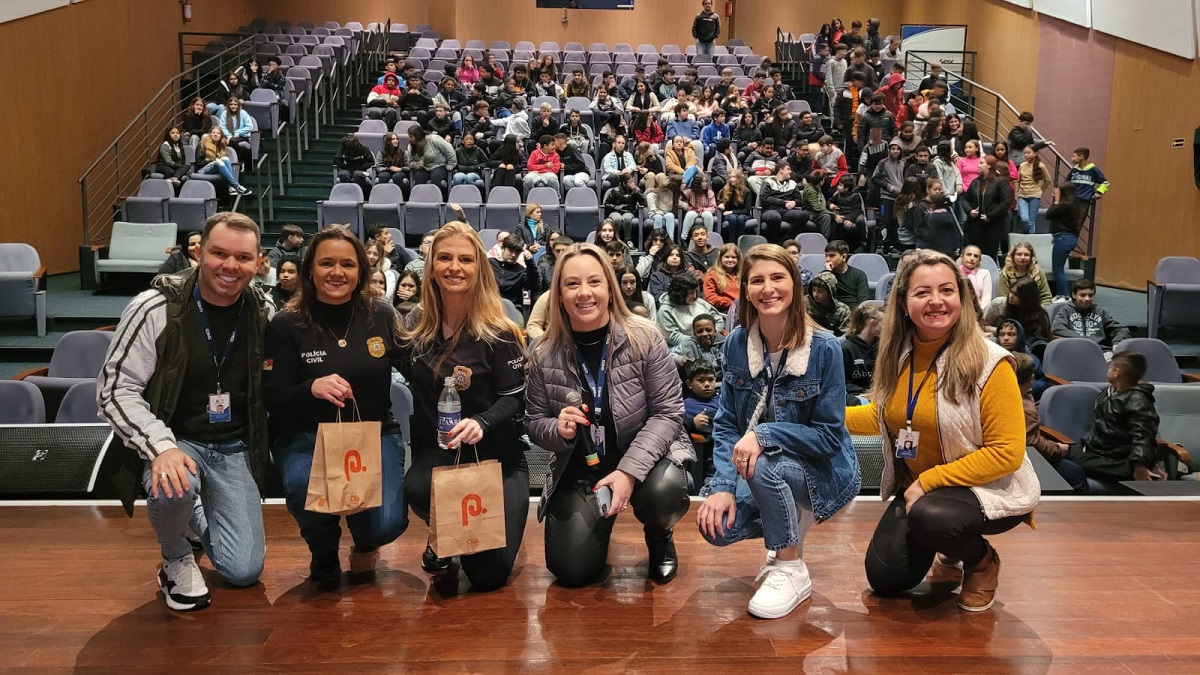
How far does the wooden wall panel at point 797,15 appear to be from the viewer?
17781mm

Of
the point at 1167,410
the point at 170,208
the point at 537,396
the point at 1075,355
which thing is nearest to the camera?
the point at 537,396

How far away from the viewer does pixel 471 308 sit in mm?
2898

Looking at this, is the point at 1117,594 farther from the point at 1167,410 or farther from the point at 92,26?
the point at 92,26

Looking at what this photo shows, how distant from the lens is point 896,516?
2.81m

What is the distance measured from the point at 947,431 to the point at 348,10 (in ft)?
55.8

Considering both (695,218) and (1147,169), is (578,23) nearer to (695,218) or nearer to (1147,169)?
(695,218)

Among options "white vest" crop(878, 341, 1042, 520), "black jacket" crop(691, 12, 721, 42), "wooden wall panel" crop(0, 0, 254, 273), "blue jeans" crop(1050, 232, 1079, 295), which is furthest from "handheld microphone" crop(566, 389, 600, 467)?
"black jacket" crop(691, 12, 721, 42)

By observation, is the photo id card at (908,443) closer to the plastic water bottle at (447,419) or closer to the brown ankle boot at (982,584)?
the brown ankle boot at (982,584)

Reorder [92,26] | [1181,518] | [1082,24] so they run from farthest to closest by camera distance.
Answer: [1082,24], [92,26], [1181,518]

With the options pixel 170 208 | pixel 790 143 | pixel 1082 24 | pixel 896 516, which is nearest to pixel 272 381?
pixel 896 516

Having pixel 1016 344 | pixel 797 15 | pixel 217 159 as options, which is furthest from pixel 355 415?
pixel 797 15

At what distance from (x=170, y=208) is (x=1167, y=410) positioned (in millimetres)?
8269

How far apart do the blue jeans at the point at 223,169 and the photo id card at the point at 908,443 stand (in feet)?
28.5

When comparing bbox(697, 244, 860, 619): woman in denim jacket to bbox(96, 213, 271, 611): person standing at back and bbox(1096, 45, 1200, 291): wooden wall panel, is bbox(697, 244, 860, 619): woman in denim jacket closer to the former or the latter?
bbox(96, 213, 271, 611): person standing at back
